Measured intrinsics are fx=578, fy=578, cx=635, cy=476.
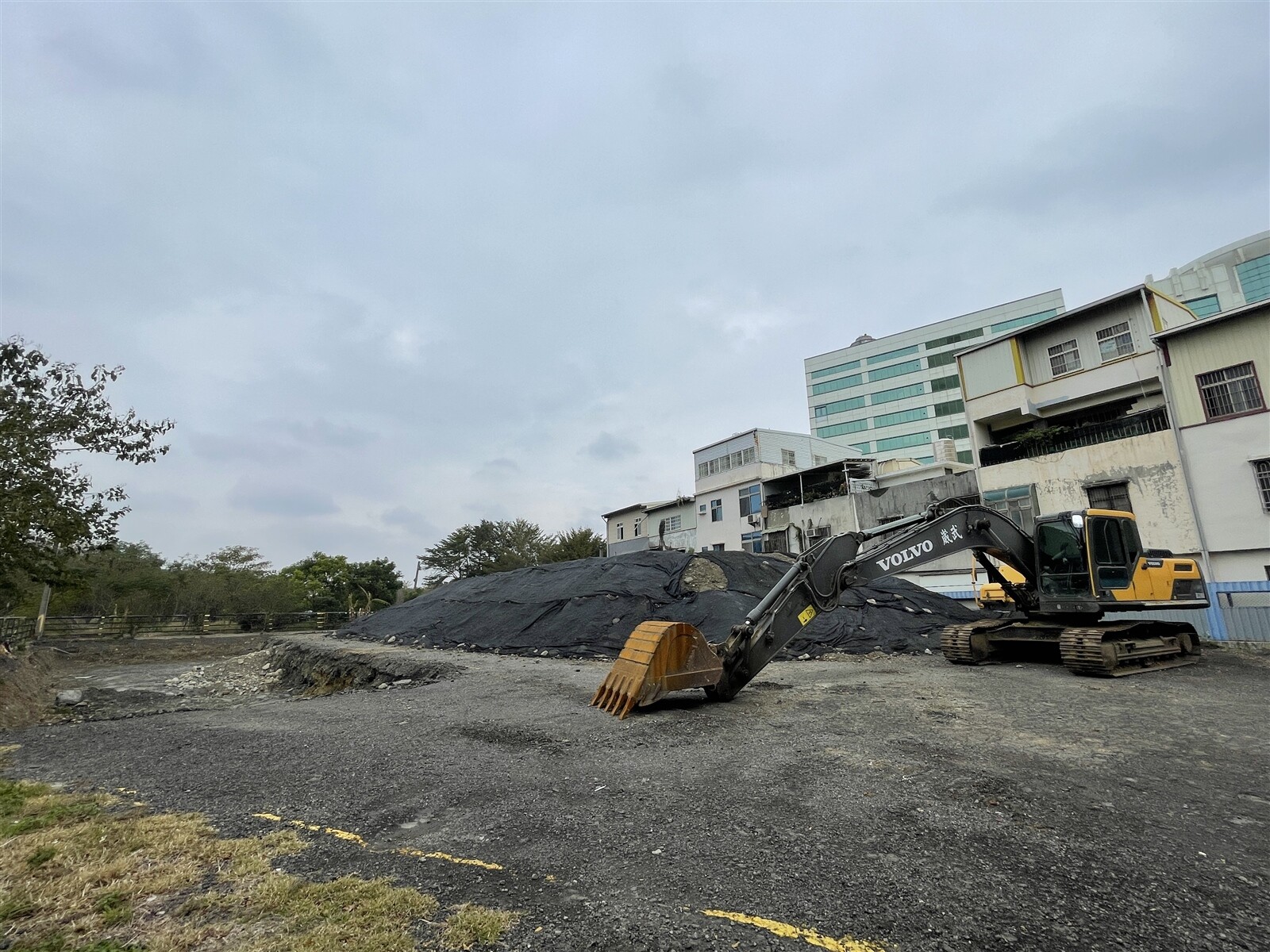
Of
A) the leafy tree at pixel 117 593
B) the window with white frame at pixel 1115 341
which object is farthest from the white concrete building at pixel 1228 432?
the leafy tree at pixel 117 593

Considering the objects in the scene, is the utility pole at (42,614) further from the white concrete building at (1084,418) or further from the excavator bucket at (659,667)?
the white concrete building at (1084,418)

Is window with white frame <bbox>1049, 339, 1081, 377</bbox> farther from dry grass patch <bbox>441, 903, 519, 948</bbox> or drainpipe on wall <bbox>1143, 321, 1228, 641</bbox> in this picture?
dry grass patch <bbox>441, 903, 519, 948</bbox>

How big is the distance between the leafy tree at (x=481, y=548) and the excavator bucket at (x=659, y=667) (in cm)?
4274

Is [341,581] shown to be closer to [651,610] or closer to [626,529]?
[626,529]

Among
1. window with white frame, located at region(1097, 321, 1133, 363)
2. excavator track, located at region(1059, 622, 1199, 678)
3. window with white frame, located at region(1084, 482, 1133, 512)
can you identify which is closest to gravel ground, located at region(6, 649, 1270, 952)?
excavator track, located at region(1059, 622, 1199, 678)

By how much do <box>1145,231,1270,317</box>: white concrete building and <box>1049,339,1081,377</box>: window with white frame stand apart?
44.4m

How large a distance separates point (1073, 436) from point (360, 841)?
2297 cm

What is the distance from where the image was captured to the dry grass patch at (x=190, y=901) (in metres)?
2.40

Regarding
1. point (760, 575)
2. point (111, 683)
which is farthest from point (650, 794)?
point (111, 683)

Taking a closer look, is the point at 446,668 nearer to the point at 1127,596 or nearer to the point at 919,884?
the point at 919,884

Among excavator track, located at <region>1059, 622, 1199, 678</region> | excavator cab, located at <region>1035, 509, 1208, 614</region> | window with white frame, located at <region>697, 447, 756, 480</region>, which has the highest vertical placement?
window with white frame, located at <region>697, 447, 756, 480</region>

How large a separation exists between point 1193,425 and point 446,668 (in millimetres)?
21051

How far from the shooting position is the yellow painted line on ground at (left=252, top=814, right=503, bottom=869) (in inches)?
126

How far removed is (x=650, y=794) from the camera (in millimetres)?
4281
